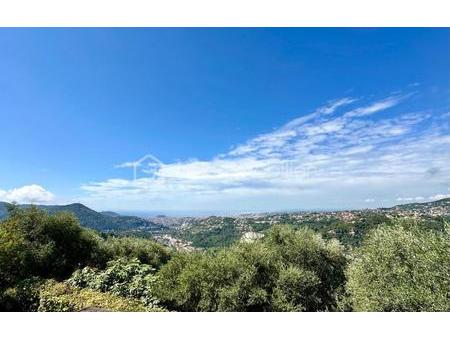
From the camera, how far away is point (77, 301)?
6.24 metres

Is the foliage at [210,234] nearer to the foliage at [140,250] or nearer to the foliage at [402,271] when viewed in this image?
the foliage at [140,250]

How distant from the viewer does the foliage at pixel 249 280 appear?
28.3 ft

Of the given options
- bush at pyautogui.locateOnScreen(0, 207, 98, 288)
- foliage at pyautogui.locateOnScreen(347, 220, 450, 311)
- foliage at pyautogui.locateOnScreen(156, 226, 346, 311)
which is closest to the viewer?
foliage at pyautogui.locateOnScreen(347, 220, 450, 311)

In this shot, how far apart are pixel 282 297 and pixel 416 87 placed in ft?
33.9

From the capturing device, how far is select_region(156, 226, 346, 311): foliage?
8617mm

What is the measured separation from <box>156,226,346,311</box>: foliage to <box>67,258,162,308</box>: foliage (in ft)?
1.21

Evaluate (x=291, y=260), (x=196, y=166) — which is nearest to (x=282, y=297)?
(x=291, y=260)

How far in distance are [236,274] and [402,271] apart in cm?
443
